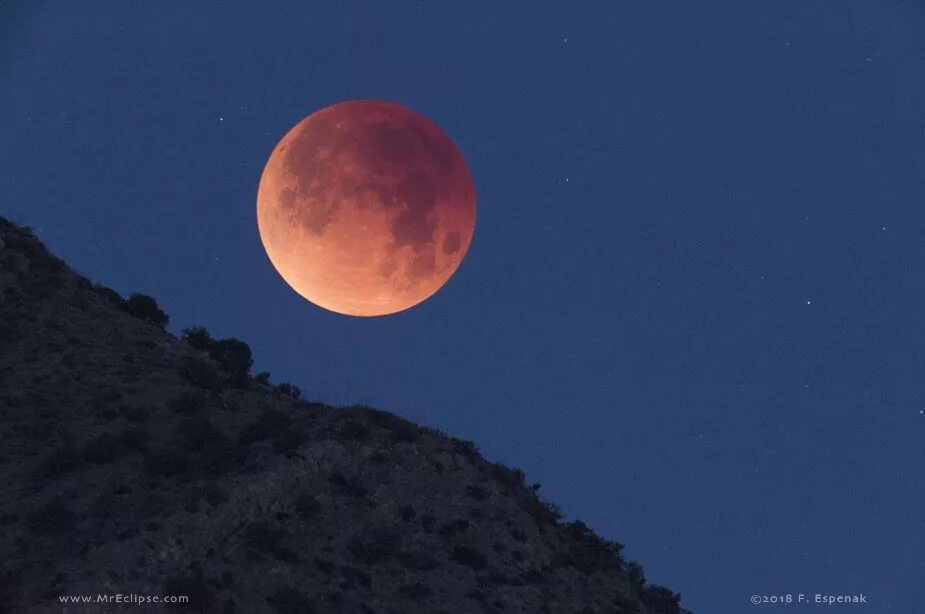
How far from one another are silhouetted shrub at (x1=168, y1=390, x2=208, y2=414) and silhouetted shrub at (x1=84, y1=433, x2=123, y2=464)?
4833 millimetres

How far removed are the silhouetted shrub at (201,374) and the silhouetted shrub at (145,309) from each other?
10.1 m

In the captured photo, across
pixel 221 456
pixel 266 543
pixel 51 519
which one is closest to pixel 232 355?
pixel 221 456

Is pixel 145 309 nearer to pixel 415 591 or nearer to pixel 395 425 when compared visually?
pixel 395 425

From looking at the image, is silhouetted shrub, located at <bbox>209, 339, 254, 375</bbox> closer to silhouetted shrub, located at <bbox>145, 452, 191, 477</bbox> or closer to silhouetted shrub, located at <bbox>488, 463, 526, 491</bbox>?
silhouetted shrub, located at <bbox>145, 452, 191, 477</bbox>

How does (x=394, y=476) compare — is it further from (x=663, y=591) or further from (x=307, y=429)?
(x=663, y=591)

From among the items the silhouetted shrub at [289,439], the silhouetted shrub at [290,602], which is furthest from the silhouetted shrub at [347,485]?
the silhouetted shrub at [290,602]

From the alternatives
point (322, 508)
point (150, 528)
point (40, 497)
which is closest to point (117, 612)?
point (150, 528)

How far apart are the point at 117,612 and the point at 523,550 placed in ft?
67.1

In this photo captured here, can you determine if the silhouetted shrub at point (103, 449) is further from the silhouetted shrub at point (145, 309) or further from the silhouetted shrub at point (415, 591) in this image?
the silhouetted shrub at point (145, 309)

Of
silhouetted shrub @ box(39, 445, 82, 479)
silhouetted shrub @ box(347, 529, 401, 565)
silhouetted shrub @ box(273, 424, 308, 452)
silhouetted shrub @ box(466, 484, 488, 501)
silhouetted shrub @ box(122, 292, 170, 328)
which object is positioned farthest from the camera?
silhouetted shrub @ box(122, 292, 170, 328)

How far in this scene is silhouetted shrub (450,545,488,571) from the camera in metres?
39.5

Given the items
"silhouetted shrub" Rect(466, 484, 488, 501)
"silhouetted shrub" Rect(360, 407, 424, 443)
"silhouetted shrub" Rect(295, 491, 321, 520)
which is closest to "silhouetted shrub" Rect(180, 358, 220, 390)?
"silhouetted shrub" Rect(360, 407, 424, 443)

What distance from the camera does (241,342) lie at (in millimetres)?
56219

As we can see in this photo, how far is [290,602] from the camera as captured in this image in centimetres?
3247
